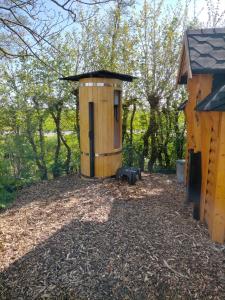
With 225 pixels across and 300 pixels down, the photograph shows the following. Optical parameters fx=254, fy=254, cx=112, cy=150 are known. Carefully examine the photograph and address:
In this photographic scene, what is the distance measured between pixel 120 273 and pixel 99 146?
10.9 ft

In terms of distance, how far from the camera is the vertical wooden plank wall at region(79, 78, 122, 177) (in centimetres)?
559

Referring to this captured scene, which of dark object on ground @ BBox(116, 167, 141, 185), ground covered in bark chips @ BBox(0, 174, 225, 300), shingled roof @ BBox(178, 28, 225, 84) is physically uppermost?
shingled roof @ BBox(178, 28, 225, 84)

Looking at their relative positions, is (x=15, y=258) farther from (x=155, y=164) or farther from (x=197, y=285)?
(x=155, y=164)

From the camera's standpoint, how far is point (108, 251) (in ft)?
10.4

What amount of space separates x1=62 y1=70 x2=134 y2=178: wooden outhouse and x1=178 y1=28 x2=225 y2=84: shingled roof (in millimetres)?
1867

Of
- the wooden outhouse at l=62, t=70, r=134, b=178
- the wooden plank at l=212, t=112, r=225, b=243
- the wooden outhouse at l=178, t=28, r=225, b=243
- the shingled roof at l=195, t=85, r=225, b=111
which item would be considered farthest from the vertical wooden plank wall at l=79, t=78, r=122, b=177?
the wooden plank at l=212, t=112, r=225, b=243

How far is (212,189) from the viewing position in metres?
3.49

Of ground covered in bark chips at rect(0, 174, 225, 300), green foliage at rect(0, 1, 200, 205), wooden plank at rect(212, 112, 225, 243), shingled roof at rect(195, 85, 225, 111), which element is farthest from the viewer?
green foliage at rect(0, 1, 200, 205)

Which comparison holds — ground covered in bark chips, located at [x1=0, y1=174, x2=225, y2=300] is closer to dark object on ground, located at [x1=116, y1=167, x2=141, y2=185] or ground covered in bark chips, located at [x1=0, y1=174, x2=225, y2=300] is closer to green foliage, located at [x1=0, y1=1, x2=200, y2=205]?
dark object on ground, located at [x1=116, y1=167, x2=141, y2=185]

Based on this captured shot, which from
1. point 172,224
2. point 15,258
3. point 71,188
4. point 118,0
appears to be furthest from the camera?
A: point 71,188

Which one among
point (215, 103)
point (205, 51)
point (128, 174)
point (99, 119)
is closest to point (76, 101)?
point (99, 119)

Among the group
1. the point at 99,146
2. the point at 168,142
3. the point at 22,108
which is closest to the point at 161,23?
the point at 168,142

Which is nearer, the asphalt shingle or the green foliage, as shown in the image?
the asphalt shingle

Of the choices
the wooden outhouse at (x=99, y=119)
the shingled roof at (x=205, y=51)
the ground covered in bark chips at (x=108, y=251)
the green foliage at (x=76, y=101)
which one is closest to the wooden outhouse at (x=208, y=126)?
the shingled roof at (x=205, y=51)
